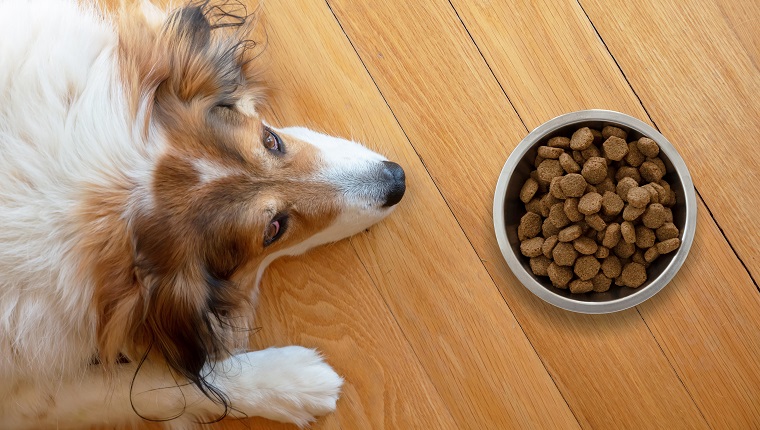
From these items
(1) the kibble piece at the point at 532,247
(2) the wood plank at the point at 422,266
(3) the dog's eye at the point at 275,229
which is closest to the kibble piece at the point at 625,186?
(1) the kibble piece at the point at 532,247

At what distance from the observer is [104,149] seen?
39.4 inches

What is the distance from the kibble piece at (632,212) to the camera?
4.70ft

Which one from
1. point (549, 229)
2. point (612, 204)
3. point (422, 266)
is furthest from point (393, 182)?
point (612, 204)

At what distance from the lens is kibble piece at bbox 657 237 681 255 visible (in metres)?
1.44

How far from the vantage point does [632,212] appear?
1.44m

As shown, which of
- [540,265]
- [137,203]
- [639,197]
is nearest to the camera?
[137,203]

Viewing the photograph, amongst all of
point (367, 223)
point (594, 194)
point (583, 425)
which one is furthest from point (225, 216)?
point (583, 425)

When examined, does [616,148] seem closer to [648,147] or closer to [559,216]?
[648,147]

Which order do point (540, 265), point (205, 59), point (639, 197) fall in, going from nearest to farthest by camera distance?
1. point (205, 59)
2. point (639, 197)
3. point (540, 265)

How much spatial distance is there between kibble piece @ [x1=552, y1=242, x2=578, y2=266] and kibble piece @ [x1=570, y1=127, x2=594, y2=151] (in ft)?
0.74

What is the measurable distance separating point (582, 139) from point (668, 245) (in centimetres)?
31

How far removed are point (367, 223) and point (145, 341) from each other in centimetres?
56

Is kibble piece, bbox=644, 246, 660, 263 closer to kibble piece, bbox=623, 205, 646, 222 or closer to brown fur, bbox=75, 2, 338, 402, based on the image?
kibble piece, bbox=623, 205, 646, 222

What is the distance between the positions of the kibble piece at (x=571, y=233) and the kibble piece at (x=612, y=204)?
76 mm
